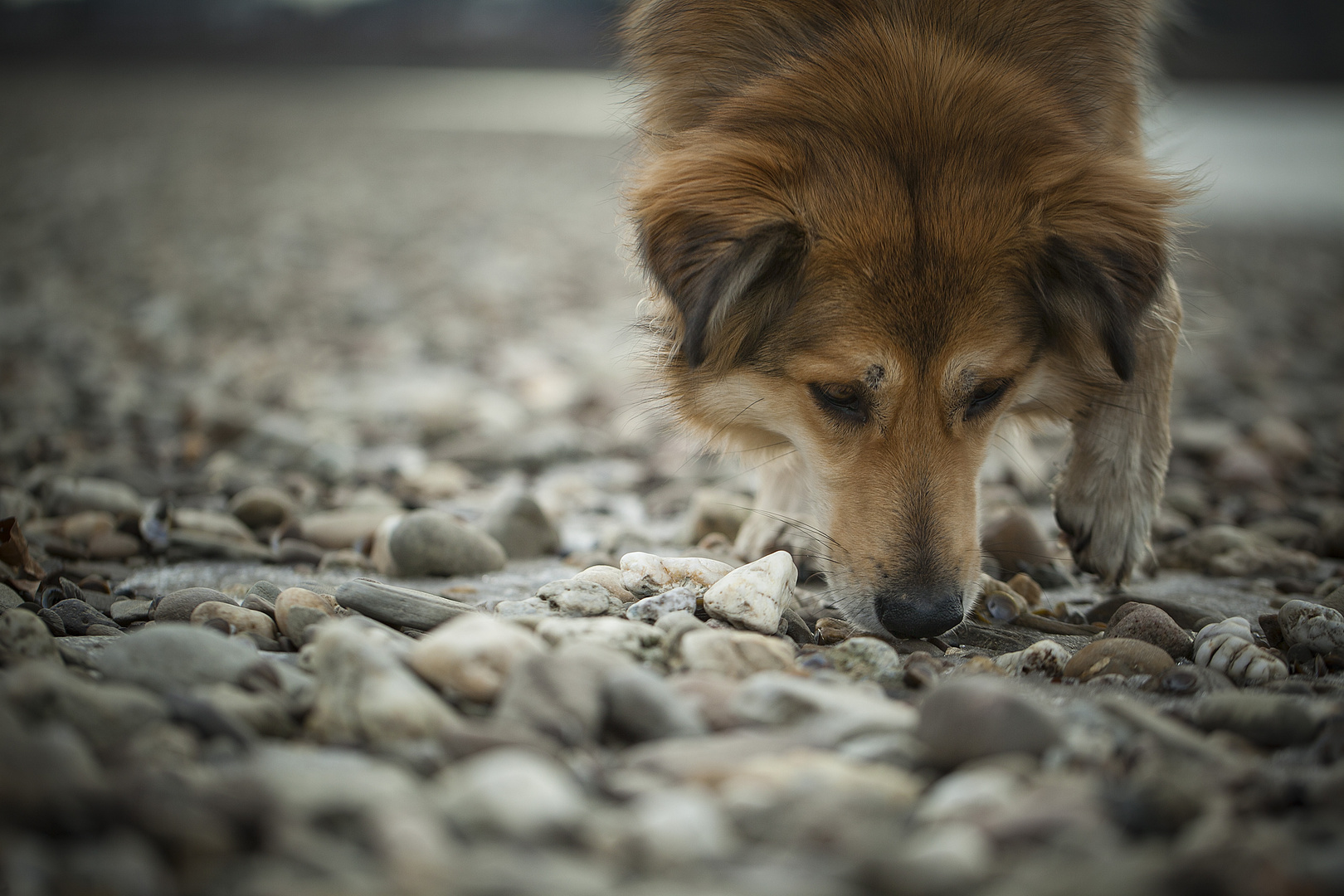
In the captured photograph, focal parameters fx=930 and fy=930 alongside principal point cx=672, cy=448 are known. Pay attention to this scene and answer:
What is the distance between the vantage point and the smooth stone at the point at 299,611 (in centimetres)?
181

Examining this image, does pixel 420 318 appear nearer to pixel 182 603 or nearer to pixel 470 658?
pixel 182 603

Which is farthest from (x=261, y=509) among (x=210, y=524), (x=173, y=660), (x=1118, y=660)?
(x=1118, y=660)

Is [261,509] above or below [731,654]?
below

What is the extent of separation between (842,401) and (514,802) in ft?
4.50

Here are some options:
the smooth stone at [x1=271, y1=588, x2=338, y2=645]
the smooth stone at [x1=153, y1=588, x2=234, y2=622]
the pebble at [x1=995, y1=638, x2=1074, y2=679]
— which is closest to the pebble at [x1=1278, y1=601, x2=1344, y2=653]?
the pebble at [x1=995, y1=638, x2=1074, y2=679]

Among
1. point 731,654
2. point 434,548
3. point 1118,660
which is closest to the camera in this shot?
point 731,654

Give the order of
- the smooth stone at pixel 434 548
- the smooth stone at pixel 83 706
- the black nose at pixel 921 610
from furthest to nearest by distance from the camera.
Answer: the smooth stone at pixel 434 548, the black nose at pixel 921 610, the smooth stone at pixel 83 706

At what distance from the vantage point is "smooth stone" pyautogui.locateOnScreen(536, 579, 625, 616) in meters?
1.96

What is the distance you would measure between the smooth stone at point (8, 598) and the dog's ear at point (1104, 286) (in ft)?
7.60

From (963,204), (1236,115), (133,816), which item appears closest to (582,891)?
(133,816)

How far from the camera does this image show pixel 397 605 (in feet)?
6.18

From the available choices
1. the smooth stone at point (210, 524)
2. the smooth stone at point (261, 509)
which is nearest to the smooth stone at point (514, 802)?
the smooth stone at point (210, 524)

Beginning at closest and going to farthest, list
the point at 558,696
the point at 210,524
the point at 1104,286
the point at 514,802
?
the point at 514,802, the point at 558,696, the point at 1104,286, the point at 210,524

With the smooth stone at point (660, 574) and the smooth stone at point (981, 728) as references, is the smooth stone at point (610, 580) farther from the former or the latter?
the smooth stone at point (981, 728)
